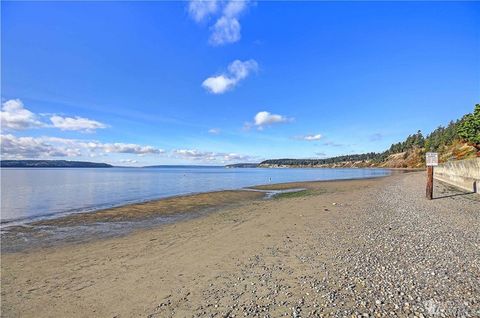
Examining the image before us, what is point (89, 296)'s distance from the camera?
7.05 meters

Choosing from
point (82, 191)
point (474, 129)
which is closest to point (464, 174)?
point (474, 129)

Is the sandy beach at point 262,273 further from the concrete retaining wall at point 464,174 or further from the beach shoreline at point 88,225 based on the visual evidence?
the concrete retaining wall at point 464,174

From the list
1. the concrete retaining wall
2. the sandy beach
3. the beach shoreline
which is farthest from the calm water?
the concrete retaining wall

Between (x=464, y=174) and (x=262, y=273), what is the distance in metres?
30.1

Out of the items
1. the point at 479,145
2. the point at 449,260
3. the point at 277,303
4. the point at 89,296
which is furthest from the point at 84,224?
the point at 479,145

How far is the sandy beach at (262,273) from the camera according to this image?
5.82m

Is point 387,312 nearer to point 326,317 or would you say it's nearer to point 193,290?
point 326,317

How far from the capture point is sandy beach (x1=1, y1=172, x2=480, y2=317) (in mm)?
5816

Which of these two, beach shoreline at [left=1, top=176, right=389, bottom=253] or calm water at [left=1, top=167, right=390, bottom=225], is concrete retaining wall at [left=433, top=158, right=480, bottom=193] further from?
calm water at [left=1, top=167, right=390, bottom=225]

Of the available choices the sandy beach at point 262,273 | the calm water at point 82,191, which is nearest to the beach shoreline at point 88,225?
the sandy beach at point 262,273

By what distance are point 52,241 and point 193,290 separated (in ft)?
33.6

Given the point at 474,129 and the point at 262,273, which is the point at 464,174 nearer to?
the point at 474,129

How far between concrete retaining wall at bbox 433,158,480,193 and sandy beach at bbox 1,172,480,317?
14336 mm

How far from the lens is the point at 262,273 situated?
774cm
